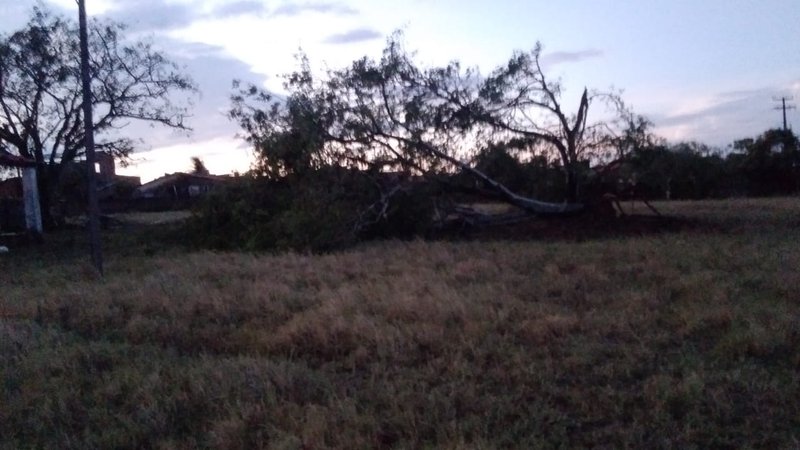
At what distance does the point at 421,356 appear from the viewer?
8.95 metres

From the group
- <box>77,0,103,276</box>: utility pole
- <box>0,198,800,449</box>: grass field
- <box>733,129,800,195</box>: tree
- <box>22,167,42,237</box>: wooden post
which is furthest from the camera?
<box>733,129,800,195</box>: tree

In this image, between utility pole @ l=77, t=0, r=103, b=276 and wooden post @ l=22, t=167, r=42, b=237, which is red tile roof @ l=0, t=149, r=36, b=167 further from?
utility pole @ l=77, t=0, r=103, b=276

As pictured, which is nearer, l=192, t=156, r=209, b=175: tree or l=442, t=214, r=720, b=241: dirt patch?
l=442, t=214, r=720, b=241: dirt patch

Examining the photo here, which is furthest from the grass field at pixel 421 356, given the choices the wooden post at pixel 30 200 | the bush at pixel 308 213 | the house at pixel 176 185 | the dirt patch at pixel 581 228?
the house at pixel 176 185

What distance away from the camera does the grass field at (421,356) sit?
6.77m

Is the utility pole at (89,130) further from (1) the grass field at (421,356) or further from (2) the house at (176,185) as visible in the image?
(2) the house at (176,185)

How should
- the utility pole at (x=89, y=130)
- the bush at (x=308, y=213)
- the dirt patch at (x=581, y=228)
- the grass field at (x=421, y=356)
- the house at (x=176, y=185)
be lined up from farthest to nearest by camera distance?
the house at (x=176, y=185) < the dirt patch at (x=581, y=228) < the bush at (x=308, y=213) < the utility pole at (x=89, y=130) < the grass field at (x=421, y=356)

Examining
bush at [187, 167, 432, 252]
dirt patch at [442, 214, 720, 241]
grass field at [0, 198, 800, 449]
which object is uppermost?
bush at [187, 167, 432, 252]

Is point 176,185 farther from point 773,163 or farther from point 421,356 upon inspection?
point 421,356

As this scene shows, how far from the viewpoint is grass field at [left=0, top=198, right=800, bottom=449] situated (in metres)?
6.77

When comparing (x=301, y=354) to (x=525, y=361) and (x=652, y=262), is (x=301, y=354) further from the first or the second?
(x=652, y=262)

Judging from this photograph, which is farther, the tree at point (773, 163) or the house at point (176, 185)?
the house at point (176, 185)

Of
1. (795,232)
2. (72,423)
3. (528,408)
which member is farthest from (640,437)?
(795,232)

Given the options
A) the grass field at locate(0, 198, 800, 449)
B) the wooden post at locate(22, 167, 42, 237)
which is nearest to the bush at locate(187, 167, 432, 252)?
the grass field at locate(0, 198, 800, 449)
